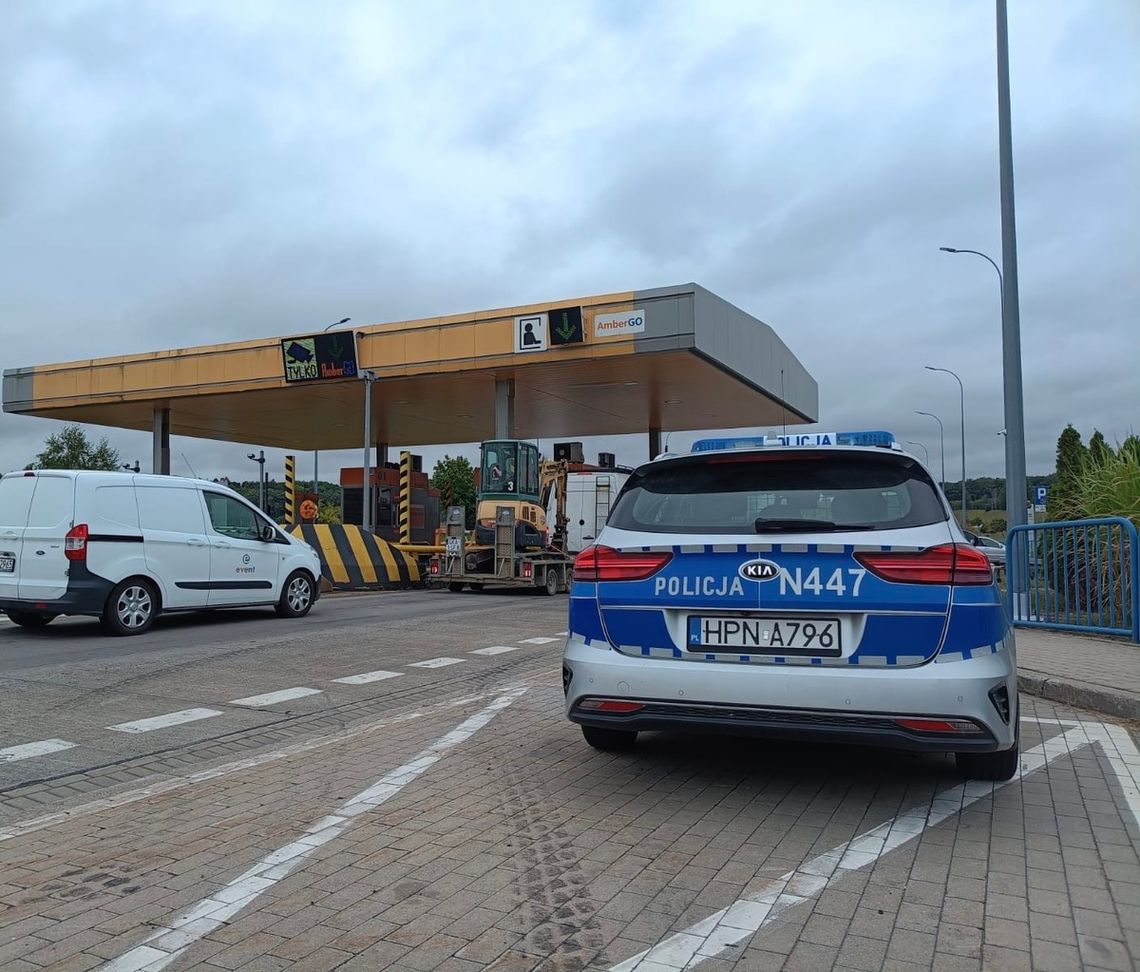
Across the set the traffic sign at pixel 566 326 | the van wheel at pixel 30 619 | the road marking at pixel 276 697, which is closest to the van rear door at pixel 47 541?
the van wheel at pixel 30 619

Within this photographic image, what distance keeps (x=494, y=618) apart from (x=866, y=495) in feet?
33.9

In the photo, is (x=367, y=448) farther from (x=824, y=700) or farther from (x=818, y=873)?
(x=818, y=873)

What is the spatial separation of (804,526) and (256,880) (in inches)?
104

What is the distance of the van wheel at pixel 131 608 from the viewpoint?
1077 centimetres

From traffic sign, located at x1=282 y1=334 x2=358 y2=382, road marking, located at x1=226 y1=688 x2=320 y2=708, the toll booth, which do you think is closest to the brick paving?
road marking, located at x1=226 y1=688 x2=320 y2=708

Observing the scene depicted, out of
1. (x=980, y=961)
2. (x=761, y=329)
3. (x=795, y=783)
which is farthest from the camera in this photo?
(x=761, y=329)

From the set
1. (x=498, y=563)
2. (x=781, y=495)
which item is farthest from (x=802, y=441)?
(x=498, y=563)

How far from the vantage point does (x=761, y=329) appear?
1081 inches

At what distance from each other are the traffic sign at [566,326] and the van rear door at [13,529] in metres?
14.4

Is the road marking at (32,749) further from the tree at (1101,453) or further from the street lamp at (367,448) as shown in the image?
the street lamp at (367,448)

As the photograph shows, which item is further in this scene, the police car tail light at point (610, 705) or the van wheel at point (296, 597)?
the van wheel at point (296, 597)

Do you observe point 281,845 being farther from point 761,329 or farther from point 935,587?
point 761,329

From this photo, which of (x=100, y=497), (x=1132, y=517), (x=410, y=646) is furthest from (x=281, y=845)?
(x=1132, y=517)

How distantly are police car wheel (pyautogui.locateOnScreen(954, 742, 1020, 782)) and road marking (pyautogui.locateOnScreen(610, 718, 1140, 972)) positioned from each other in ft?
0.19
